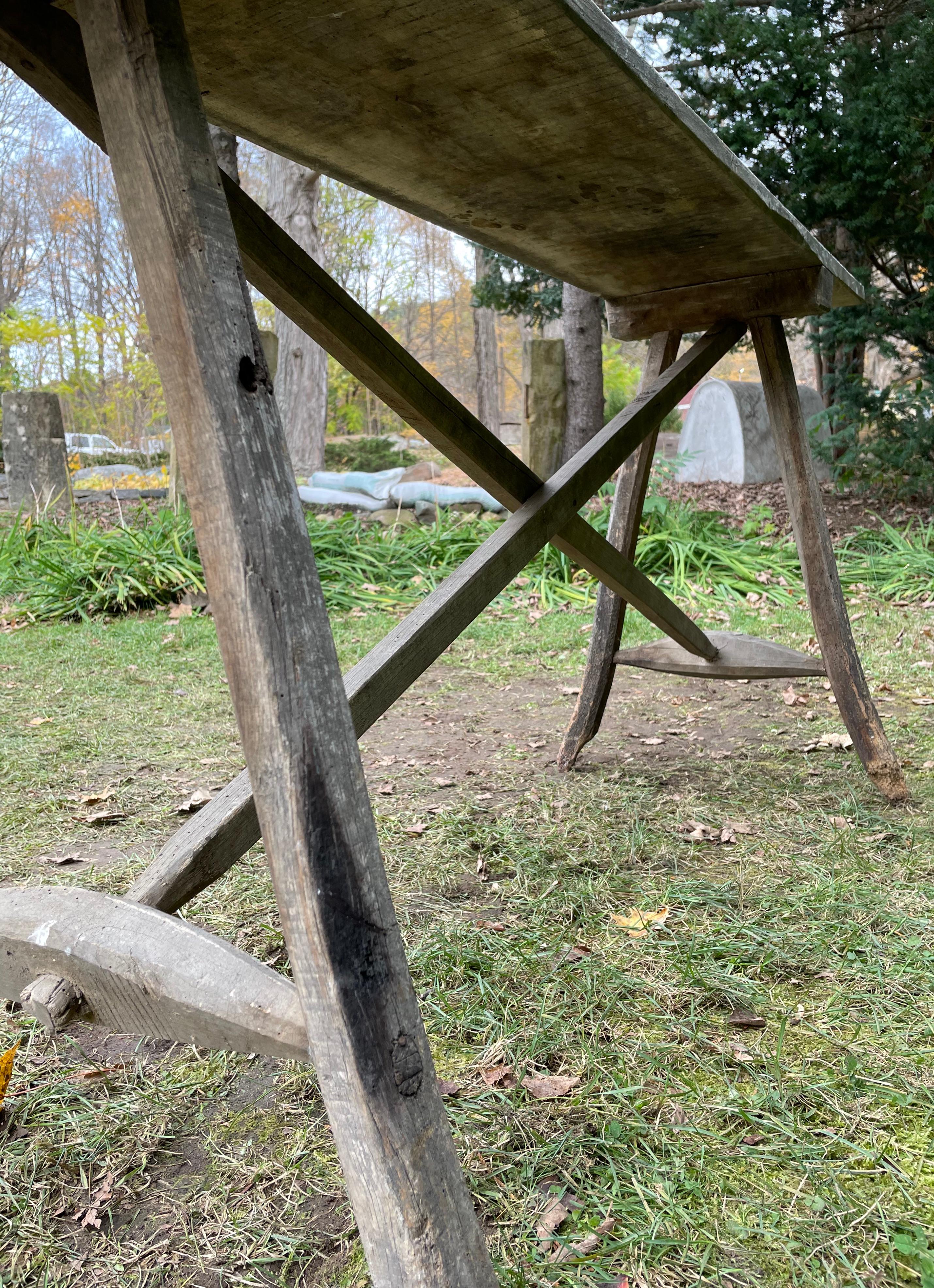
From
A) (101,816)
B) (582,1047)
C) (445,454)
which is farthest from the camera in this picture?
(101,816)

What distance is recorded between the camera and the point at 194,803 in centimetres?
307

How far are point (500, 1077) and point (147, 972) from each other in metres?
0.73

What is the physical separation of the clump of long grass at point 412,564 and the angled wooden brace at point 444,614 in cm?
387

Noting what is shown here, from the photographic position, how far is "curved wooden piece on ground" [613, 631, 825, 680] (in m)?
2.95

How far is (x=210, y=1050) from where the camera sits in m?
1.79

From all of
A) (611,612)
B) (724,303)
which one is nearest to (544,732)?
(611,612)

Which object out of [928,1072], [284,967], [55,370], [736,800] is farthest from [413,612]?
[55,370]

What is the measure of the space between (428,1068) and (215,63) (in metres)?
1.50

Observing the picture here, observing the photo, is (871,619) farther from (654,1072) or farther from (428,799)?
(654,1072)

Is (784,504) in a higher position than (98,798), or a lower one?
higher

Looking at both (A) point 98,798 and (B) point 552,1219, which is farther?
(A) point 98,798

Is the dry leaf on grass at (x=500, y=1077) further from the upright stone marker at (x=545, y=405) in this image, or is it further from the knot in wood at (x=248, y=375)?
the upright stone marker at (x=545, y=405)

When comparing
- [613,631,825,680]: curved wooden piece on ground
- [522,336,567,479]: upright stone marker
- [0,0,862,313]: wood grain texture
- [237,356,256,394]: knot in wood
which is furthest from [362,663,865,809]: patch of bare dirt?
[522,336,567,479]: upright stone marker

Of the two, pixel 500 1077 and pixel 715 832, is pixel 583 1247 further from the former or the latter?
pixel 715 832
